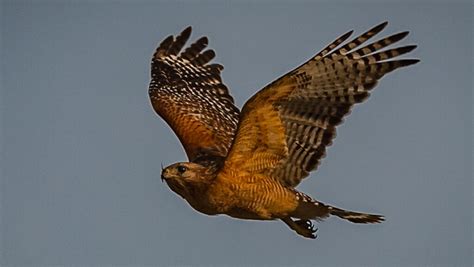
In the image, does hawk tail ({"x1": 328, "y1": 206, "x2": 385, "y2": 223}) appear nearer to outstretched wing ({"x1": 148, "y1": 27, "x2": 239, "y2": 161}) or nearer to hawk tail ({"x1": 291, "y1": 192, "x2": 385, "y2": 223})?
hawk tail ({"x1": 291, "y1": 192, "x2": 385, "y2": 223})

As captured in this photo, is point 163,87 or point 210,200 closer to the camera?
point 210,200

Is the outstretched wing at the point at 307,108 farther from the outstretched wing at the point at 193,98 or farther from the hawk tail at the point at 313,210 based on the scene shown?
the outstretched wing at the point at 193,98

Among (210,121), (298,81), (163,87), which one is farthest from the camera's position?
(163,87)

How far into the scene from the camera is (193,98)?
1082cm

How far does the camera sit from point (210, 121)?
10172mm

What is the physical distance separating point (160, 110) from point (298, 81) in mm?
2451

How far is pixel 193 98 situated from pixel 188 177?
2440mm

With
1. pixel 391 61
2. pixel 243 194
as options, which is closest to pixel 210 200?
pixel 243 194

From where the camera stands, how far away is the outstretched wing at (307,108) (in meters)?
8.21

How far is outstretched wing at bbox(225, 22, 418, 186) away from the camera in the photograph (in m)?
8.21

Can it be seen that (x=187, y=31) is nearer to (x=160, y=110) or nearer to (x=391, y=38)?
(x=160, y=110)

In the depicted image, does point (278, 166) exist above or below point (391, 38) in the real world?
below

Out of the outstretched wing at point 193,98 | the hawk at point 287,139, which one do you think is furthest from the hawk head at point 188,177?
the outstretched wing at point 193,98

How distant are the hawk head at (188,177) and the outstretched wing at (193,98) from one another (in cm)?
72
